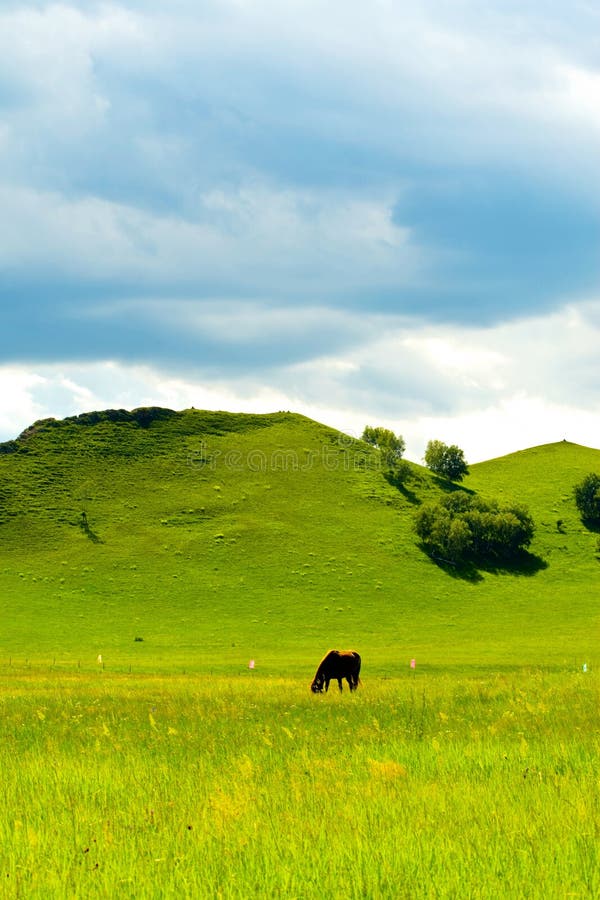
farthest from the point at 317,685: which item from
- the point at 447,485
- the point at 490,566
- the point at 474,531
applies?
the point at 447,485

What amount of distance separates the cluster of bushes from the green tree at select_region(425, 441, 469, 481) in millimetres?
34295

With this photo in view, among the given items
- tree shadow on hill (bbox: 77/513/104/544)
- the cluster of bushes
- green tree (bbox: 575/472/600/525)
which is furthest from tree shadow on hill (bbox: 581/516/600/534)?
tree shadow on hill (bbox: 77/513/104/544)

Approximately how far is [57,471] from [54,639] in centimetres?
7919

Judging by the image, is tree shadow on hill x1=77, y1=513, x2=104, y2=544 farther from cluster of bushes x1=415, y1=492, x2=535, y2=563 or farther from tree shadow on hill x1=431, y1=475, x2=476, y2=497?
tree shadow on hill x1=431, y1=475, x2=476, y2=497

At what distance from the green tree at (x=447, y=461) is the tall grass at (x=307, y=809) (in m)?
162

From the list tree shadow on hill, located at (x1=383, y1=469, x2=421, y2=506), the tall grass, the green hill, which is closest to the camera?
the tall grass

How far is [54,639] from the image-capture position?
8219cm

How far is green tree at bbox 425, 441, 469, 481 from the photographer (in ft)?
578

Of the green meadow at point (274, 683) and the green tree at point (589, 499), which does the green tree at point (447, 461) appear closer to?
the green meadow at point (274, 683)

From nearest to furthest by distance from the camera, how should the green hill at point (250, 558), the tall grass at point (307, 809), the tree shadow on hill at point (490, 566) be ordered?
the tall grass at point (307, 809) → the green hill at point (250, 558) → the tree shadow on hill at point (490, 566)

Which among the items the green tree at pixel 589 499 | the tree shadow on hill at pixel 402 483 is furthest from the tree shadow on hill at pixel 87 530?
the green tree at pixel 589 499

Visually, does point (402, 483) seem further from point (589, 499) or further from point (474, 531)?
point (589, 499)

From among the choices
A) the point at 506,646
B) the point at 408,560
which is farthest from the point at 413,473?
the point at 506,646

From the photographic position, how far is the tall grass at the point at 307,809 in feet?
20.5
